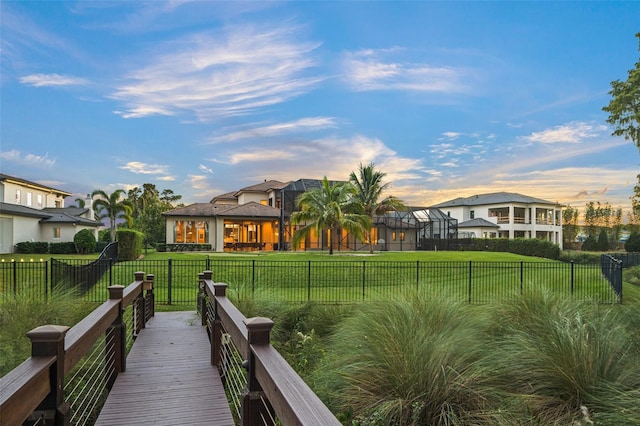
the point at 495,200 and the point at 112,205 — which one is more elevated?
the point at 495,200

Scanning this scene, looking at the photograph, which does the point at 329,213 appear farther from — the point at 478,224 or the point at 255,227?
the point at 478,224

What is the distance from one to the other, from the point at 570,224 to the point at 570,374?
220 feet

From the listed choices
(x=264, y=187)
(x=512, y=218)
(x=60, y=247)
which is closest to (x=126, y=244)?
(x=60, y=247)

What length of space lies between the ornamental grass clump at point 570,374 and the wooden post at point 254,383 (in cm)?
257

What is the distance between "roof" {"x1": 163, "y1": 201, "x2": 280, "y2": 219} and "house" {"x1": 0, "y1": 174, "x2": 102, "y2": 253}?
7.52 m

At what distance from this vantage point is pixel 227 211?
3269 cm

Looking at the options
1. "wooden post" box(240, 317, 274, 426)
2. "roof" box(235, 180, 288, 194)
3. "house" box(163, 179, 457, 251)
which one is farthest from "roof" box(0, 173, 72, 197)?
"wooden post" box(240, 317, 274, 426)

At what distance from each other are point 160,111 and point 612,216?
6602cm

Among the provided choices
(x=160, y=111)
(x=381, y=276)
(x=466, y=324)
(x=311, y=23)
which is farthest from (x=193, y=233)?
(x=466, y=324)

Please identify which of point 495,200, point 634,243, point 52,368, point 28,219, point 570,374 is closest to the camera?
point 52,368

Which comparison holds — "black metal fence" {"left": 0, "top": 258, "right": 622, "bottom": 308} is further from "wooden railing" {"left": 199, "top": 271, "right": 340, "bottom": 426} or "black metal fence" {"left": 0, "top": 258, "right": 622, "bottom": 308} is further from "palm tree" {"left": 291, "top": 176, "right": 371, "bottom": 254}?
"wooden railing" {"left": 199, "top": 271, "right": 340, "bottom": 426}

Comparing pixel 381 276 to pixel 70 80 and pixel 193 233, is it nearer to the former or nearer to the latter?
pixel 70 80

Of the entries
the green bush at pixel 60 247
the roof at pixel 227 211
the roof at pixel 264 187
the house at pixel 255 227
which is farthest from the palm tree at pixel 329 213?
the green bush at pixel 60 247

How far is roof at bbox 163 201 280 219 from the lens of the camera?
32297mm
